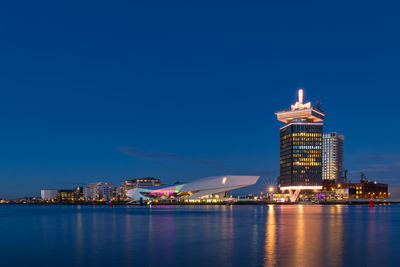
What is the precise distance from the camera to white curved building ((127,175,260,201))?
144 metres

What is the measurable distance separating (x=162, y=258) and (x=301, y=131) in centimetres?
16344

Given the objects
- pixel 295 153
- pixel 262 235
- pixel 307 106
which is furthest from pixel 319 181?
pixel 262 235

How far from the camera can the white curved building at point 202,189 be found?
14450 centimetres

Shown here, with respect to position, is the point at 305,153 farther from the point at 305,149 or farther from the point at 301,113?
the point at 301,113

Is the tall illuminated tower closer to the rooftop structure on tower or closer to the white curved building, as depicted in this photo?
the rooftop structure on tower

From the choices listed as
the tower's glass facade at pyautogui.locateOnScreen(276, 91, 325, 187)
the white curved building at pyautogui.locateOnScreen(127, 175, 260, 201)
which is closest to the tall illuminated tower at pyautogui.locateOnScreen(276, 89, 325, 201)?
the tower's glass facade at pyautogui.locateOnScreen(276, 91, 325, 187)

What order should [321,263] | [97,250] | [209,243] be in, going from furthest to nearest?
[209,243] < [97,250] < [321,263]

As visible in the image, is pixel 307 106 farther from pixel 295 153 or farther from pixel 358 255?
pixel 358 255

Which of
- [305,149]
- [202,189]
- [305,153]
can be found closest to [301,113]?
[305,149]

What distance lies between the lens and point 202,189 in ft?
488

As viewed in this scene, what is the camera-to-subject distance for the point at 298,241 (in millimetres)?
28094

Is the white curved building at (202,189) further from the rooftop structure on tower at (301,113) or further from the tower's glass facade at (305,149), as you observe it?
the rooftop structure on tower at (301,113)

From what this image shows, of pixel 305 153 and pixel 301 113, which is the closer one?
pixel 305 153

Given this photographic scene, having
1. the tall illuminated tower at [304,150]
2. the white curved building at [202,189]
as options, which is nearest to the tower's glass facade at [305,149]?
the tall illuminated tower at [304,150]
